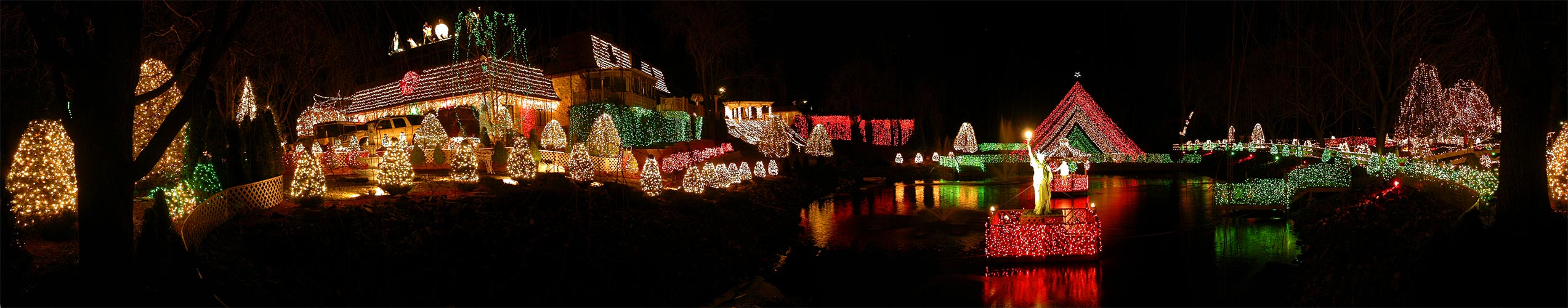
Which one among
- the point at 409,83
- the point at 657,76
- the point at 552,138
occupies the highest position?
the point at 657,76

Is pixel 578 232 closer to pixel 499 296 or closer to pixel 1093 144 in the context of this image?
pixel 499 296

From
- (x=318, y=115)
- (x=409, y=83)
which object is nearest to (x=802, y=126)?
(x=409, y=83)

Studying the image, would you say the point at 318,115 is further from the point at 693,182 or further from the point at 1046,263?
the point at 1046,263

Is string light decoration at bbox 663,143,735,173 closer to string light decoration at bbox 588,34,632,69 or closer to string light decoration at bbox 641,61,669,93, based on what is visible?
string light decoration at bbox 588,34,632,69

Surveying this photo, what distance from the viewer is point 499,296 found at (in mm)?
8805

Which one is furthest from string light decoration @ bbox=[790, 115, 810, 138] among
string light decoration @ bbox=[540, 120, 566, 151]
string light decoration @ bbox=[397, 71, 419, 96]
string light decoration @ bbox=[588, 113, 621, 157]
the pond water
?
the pond water

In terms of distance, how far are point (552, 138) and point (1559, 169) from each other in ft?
69.8

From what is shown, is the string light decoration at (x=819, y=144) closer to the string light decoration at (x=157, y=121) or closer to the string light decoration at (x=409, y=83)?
the string light decoration at (x=409, y=83)

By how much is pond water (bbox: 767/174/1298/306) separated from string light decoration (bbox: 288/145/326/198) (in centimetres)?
722

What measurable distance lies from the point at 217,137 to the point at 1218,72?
141 ft

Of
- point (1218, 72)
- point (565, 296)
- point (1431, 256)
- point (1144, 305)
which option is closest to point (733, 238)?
point (565, 296)

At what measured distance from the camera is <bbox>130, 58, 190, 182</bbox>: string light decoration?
33.4 ft

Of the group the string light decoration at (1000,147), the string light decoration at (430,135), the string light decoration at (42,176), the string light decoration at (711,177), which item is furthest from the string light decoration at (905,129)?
the string light decoration at (42,176)

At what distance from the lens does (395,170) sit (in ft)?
40.8
